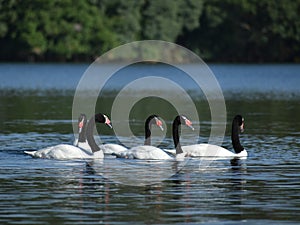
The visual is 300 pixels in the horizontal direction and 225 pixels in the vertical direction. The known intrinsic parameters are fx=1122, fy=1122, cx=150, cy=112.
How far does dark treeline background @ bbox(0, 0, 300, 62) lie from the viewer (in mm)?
131500

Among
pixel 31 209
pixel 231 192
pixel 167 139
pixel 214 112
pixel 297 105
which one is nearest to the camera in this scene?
pixel 31 209

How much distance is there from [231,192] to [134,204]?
2397mm

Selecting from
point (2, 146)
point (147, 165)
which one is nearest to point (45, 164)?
point (147, 165)

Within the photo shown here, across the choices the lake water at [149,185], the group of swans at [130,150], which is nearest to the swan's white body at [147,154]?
the group of swans at [130,150]

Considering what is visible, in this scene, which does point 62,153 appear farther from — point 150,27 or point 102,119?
point 150,27

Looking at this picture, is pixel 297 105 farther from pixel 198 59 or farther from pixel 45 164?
pixel 198 59

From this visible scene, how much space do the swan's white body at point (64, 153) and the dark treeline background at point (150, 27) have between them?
337 feet

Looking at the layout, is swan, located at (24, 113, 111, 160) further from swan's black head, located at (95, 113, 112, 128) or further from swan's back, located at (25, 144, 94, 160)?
swan's black head, located at (95, 113, 112, 128)

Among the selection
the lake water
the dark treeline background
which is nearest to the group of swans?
the lake water

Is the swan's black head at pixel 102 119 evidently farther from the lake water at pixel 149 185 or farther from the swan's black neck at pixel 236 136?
the swan's black neck at pixel 236 136

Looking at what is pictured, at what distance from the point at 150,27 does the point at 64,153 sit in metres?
109

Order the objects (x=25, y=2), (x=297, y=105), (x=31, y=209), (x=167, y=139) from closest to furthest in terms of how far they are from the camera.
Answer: (x=31, y=209)
(x=167, y=139)
(x=297, y=105)
(x=25, y=2)

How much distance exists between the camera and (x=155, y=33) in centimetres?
13525

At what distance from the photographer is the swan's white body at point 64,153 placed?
87.6 feet
